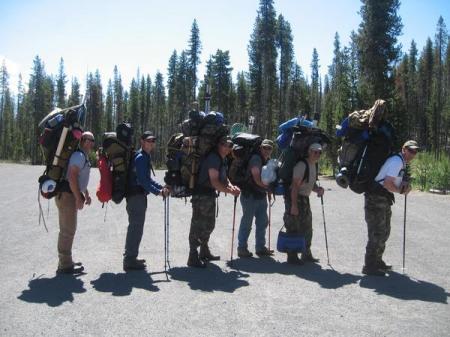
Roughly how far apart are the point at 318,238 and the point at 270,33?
139ft

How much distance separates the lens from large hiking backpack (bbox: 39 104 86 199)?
6480 millimetres

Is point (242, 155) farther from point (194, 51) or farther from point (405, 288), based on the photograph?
point (194, 51)

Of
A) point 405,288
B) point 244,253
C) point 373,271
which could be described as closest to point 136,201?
point 244,253

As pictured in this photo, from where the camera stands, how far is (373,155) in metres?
6.54

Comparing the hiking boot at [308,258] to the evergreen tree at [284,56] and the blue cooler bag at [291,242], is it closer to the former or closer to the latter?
the blue cooler bag at [291,242]

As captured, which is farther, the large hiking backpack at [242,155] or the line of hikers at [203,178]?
the large hiking backpack at [242,155]

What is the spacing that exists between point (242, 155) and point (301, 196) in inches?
56.6

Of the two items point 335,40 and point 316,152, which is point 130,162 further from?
point 335,40

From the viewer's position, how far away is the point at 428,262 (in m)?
7.40

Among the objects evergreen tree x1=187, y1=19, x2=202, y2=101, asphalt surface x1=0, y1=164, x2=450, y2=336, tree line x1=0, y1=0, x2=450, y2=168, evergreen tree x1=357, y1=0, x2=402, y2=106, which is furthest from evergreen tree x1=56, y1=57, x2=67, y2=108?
asphalt surface x1=0, y1=164, x2=450, y2=336

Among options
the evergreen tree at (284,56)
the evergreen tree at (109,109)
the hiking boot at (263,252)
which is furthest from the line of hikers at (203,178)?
the evergreen tree at (109,109)

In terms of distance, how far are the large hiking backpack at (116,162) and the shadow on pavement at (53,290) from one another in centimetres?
126

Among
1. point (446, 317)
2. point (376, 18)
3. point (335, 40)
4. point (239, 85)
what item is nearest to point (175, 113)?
point (239, 85)

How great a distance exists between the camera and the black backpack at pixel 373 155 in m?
6.50
